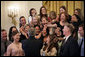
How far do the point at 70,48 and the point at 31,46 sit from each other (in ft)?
2.49

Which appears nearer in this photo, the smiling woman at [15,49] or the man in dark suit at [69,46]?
the man in dark suit at [69,46]

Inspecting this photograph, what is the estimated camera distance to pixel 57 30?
486 cm

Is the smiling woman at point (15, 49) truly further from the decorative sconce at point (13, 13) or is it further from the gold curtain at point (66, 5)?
the decorative sconce at point (13, 13)

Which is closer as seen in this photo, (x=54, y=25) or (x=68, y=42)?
(x=68, y=42)

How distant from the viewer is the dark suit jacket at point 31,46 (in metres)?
4.23

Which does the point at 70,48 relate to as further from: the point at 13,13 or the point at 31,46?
the point at 13,13

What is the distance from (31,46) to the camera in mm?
4234

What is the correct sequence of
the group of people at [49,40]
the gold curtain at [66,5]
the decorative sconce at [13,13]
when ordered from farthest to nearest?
the decorative sconce at [13,13] < the gold curtain at [66,5] < the group of people at [49,40]

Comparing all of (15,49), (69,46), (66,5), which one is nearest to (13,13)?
(66,5)

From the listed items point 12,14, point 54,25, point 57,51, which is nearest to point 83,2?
point 54,25

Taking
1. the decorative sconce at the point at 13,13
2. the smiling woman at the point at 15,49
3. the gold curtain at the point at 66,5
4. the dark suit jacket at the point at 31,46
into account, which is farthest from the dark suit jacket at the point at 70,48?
the decorative sconce at the point at 13,13

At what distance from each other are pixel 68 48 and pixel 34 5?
4.12 metres

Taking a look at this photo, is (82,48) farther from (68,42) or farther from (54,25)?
(54,25)

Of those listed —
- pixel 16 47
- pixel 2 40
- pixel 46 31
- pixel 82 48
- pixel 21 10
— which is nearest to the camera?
pixel 82 48
